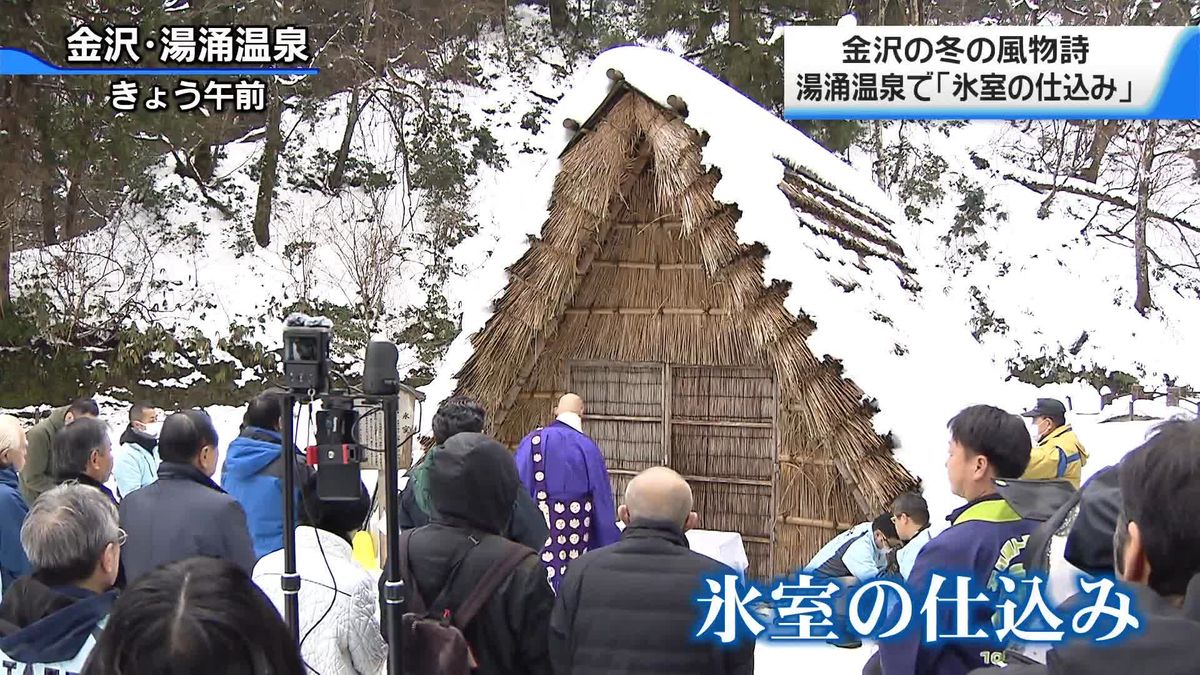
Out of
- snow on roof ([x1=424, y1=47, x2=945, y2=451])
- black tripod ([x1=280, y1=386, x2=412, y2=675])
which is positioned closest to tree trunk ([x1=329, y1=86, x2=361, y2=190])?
snow on roof ([x1=424, y1=47, x2=945, y2=451])

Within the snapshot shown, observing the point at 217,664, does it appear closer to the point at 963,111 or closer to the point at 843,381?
the point at 843,381

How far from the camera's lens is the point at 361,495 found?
230 centimetres

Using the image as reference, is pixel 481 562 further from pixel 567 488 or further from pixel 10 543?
pixel 567 488

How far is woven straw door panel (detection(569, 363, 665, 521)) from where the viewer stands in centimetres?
527

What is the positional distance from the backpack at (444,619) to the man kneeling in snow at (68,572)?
0.59 meters

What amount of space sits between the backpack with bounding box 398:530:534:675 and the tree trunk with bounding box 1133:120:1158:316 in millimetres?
15742

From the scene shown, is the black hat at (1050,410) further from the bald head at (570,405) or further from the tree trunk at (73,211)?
the tree trunk at (73,211)

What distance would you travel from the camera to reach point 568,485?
14.2 feet

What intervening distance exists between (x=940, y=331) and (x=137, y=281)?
39.7 ft

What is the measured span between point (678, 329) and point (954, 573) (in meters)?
2.97

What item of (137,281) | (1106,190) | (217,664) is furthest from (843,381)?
(1106,190)

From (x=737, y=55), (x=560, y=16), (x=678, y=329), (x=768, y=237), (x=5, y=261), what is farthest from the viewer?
(x=560, y=16)

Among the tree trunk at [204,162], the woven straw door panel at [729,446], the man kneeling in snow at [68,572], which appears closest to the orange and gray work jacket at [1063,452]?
the woven straw door panel at [729,446]

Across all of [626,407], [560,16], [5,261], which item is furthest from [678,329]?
[560,16]
